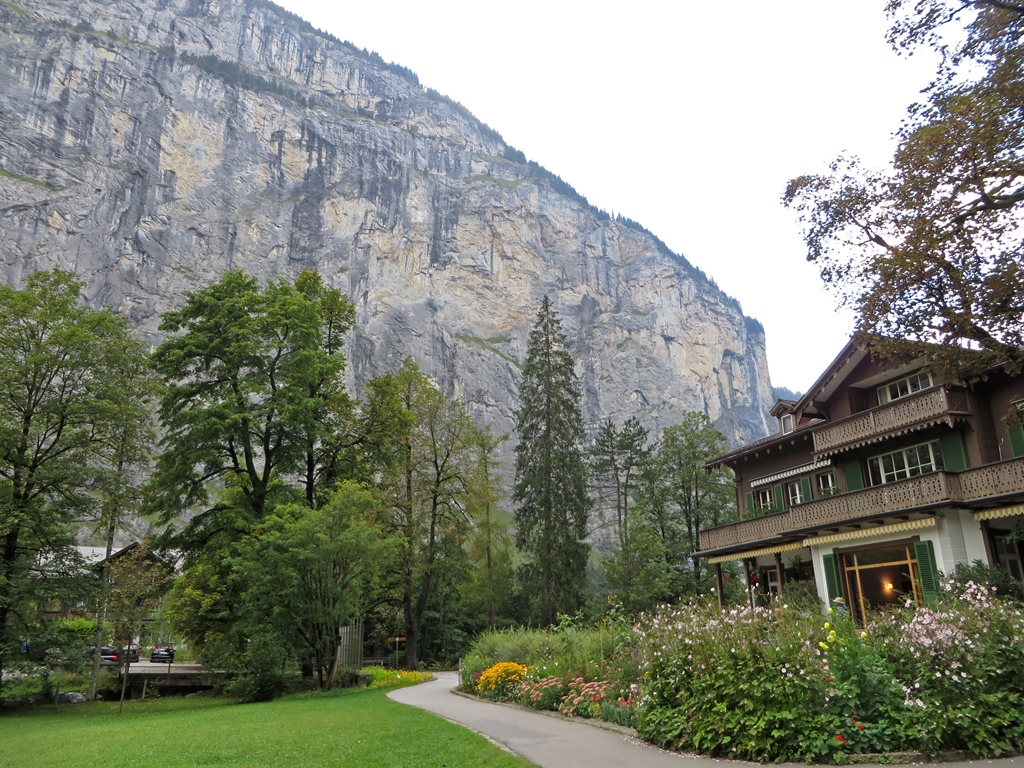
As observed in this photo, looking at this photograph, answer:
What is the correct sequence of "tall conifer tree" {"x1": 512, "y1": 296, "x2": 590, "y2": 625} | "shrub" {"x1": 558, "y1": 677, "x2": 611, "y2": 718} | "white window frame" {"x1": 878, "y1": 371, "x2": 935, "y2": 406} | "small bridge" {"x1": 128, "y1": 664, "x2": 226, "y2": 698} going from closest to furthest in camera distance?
"shrub" {"x1": 558, "y1": 677, "x2": 611, "y2": 718} < "white window frame" {"x1": 878, "y1": 371, "x2": 935, "y2": 406} < "small bridge" {"x1": 128, "y1": 664, "x2": 226, "y2": 698} < "tall conifer tree" {"x1": 512, "y1": 296, "x2": 590, "y2": 625}

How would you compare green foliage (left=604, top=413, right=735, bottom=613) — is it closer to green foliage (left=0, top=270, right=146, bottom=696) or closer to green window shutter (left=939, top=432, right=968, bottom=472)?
green window shutter (left=939, top=432, right=968, bottom=472)

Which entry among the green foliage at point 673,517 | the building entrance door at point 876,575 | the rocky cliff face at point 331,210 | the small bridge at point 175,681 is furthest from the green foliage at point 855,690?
the rocky cliff face at point 331,210

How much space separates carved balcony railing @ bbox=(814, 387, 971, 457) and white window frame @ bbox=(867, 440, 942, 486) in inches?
38.7

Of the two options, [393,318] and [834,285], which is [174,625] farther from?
[393,318]

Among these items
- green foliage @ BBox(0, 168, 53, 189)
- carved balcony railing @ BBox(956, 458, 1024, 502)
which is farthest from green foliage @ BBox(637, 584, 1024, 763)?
green foliage @ BBox(0, 168, 53, 189)

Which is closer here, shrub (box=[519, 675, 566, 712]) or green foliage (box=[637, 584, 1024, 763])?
green foliage (box=[637, 584, 1024, 763])

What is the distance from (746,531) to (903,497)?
6932 millimetres

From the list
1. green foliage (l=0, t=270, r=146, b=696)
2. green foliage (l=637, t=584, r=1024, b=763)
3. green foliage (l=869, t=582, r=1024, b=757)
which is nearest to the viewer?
green foliage (l=869, t=582, r=1024, b=757)

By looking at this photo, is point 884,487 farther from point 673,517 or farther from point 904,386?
point 673,517

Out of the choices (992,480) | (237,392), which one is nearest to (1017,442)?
(992,480)

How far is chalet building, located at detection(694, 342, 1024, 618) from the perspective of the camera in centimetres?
1855

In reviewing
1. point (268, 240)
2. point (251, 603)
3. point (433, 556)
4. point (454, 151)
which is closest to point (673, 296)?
point (454, 151)

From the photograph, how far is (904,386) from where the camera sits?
23266 millimetres

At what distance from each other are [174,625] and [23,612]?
6.63 metres
